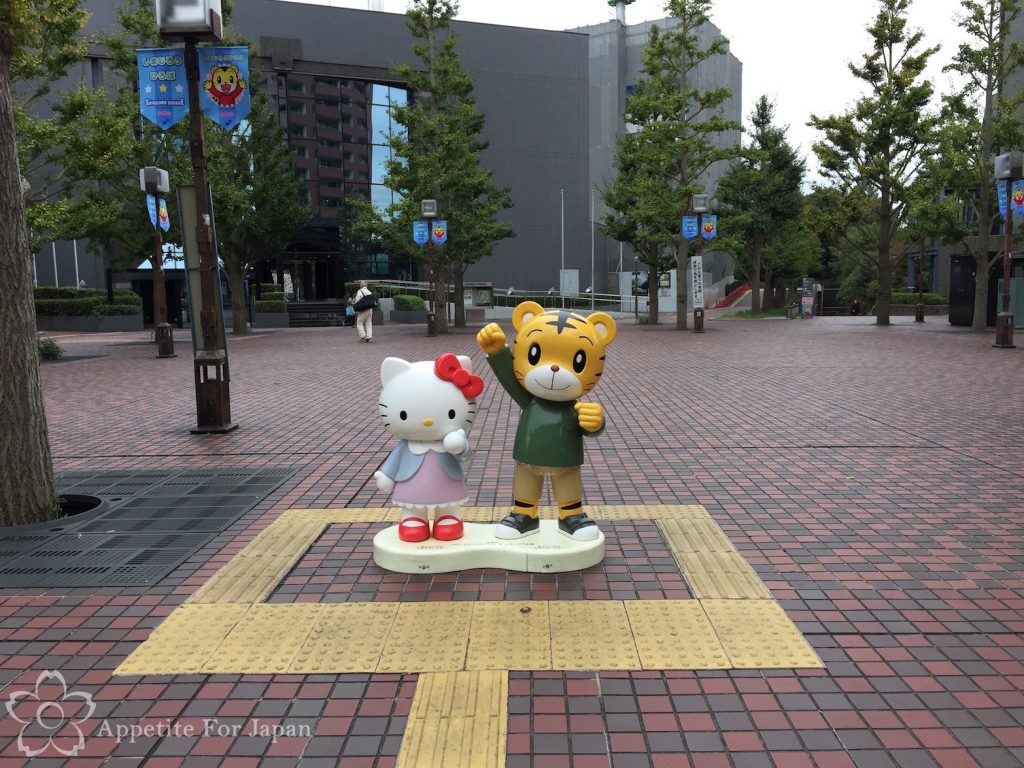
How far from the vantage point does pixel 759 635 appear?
375 centimetres

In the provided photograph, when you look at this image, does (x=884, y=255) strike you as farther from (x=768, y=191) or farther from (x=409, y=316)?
(x=409, y=316)

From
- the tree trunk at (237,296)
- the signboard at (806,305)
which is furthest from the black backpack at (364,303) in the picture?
the signboard at (806,305)

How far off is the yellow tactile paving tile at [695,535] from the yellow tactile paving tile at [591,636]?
3.29 feet

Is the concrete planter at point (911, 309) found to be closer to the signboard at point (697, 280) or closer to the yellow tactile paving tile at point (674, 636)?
the signboard at point (697, 280)

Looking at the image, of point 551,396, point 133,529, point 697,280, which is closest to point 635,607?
point 551,396

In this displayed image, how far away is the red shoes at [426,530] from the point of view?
15.3ft

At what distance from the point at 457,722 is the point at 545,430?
1869 mm

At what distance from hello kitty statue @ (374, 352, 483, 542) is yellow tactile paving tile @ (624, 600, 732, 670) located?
1244 millimetres

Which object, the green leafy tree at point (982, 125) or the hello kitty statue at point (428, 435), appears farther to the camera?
the green leafy tree at point (982, 125)

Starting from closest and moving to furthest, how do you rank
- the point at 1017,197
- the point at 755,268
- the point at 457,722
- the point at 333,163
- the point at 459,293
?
the point at 457,722 → the point at 1017,197 → the point at 459,293 → the point at 755,268 → the point at 333,163

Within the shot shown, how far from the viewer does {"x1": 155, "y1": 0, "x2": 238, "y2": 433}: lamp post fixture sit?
828cm

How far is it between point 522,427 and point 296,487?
2791 millimetres

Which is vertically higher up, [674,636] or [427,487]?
[427,487]

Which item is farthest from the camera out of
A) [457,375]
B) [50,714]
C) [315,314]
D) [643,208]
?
[315,314]
